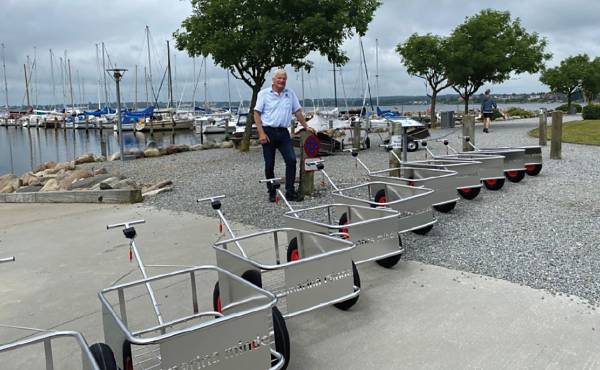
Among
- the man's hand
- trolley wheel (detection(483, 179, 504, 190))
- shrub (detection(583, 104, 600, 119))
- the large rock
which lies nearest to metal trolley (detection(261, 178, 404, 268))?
the man's hand

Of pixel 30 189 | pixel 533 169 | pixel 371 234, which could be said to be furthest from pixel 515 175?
pixel 30 189

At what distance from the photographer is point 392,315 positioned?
407 centimetres

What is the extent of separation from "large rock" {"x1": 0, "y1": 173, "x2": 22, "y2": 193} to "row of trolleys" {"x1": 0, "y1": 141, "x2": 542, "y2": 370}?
10.1 m

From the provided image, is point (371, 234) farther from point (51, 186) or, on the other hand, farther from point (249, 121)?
point (249, 121)

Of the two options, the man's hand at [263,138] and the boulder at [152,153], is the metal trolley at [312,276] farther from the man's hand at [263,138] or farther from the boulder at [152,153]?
the boulder at [152,153]

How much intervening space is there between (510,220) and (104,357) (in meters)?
5.36

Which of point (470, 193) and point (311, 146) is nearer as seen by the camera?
point (470, 193)

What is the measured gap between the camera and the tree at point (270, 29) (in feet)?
50.9

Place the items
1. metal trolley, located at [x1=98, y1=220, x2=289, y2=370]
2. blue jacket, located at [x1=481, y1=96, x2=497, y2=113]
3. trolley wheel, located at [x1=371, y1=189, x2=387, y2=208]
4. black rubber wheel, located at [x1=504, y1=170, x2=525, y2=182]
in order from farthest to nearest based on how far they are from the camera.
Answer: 1. blue jacket, located at [x1=481, y1=96, x2=497, y2=113]
2. black rubber wheel, located at [x1=504, y1=170, x2=525, y2=182]
3. trolley wheel, located at [x1=371, y1=189, x2=387, y2=208]
4. metal trolley, located at [x1=98, y1=220, x2=289, y2=370]

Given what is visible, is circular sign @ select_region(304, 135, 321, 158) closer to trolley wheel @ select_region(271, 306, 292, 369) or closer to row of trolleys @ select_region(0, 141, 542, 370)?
row of trolleys @ select_region(0, 141, 542, 370)

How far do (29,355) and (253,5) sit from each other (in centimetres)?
1396

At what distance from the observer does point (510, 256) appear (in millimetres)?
5309

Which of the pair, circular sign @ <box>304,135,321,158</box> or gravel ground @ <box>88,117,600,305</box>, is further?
circular sign @ <box>304,135,321,158</box>

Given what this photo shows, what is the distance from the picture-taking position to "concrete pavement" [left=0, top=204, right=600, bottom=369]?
3.42m
